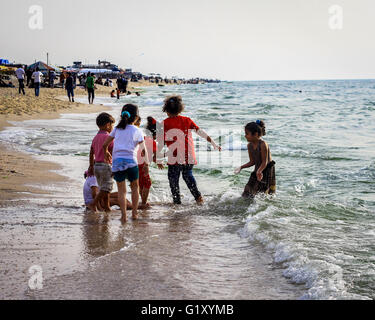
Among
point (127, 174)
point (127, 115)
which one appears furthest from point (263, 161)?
point (127, 115)

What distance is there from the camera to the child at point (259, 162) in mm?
6559

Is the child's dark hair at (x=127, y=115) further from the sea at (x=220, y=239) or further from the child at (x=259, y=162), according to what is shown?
the child at (x=259, y=162)

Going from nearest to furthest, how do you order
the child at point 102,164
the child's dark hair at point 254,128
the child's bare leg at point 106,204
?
the child at point 102,164 → the child's bare leg at point 106,204 → the child's dark hair at point 254,128

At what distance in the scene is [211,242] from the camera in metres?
4.96

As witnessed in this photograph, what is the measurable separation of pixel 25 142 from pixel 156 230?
7935 mm

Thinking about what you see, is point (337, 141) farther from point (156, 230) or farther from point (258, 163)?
point (156, 230)

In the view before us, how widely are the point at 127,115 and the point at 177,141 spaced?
1253 millimetres

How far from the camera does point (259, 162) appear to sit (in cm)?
677

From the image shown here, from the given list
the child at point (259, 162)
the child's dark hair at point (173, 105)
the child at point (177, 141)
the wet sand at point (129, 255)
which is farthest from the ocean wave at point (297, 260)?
the child's dark hair at point (173, 105)

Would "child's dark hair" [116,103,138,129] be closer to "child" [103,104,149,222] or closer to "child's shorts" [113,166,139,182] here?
"child" [103,104,149,222]

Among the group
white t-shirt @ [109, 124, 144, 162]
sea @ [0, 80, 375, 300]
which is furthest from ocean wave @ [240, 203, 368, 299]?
white t-shirt @ [109, 124, 144, 162]

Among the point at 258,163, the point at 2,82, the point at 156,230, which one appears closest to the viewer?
the point at 156,230
